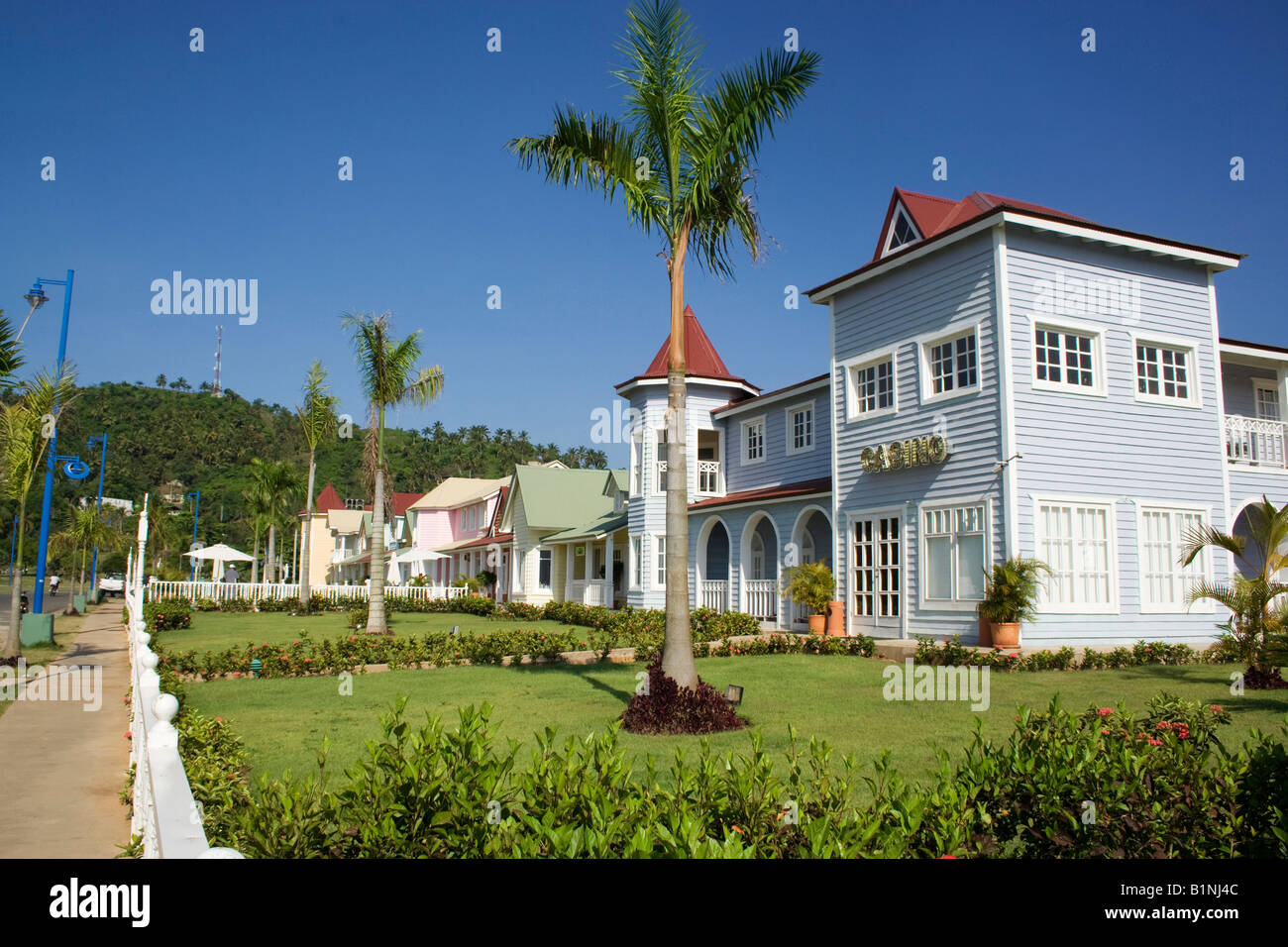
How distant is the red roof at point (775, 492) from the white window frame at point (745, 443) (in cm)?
88

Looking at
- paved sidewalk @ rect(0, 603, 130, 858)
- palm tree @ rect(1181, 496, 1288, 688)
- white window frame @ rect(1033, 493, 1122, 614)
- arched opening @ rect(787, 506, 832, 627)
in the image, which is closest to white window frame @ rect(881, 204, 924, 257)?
arched opening @ rect(787, 506, 832, 627)

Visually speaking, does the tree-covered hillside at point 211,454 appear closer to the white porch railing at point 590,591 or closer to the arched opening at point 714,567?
the white porch railing at point 590,591

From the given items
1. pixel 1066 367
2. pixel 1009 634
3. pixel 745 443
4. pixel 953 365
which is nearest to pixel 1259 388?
pixel 1066 367

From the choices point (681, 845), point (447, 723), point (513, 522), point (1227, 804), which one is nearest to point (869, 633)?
point (447, 723)

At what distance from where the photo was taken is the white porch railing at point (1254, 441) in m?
18.3

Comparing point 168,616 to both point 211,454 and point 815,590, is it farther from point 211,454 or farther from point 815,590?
point 211,454

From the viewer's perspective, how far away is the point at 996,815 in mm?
4523

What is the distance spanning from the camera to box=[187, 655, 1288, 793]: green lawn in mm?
7957

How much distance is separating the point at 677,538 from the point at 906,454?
8.45 meters

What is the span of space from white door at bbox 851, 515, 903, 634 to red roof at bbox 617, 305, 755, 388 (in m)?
9.88

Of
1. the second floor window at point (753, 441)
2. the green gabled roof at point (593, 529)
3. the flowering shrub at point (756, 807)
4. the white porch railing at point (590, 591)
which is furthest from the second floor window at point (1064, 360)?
the white porch railing at point (590, 591)

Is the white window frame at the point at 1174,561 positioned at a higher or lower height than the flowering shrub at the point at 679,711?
higher

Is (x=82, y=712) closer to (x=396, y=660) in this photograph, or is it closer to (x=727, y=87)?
(x=396, y=660)
